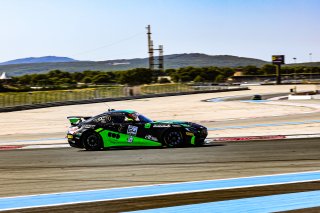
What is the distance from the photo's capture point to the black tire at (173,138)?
14.8 m

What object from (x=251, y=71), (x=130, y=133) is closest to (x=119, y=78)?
(x=251, y=71)

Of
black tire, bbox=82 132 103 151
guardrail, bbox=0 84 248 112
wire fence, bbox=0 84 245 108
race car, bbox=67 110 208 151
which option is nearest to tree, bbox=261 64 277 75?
guardrail, bbox=0 84 248 112

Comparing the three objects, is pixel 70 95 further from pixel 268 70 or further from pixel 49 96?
pixel 268 70

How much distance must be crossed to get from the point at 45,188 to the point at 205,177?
3328 millimetres

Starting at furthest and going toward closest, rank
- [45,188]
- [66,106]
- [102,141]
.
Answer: [66,106], [102,141], [45,188]

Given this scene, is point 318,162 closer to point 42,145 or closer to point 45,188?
point 45,188

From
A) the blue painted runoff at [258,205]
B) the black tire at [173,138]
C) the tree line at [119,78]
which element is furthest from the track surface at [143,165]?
the tree line at [119,78]

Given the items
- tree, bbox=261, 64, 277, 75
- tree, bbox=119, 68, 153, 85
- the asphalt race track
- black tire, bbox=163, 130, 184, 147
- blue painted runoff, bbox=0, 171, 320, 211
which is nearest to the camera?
blue painted runoff, bbox=0, 171, 320, 211

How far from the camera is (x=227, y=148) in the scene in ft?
47.6

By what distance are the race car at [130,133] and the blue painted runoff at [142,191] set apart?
529 centimetres

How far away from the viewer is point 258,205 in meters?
7.64

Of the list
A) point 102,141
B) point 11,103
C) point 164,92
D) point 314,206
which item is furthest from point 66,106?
point 314,206

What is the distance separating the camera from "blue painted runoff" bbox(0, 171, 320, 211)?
8.17m

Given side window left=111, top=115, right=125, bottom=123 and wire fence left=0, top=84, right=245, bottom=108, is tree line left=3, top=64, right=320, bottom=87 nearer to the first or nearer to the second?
wire fence left=0, top=84, right=245, bottom=108
